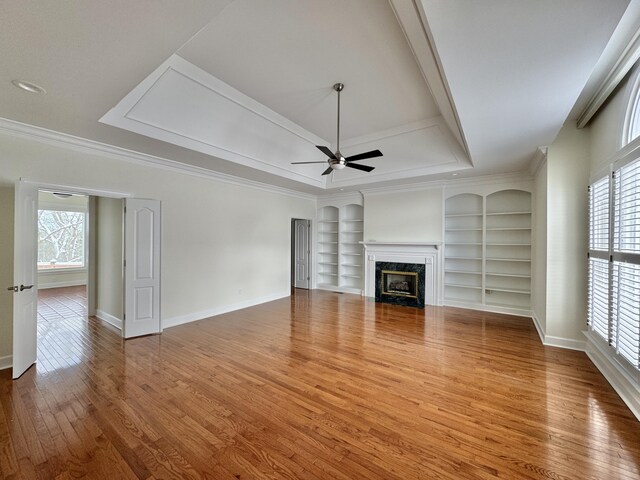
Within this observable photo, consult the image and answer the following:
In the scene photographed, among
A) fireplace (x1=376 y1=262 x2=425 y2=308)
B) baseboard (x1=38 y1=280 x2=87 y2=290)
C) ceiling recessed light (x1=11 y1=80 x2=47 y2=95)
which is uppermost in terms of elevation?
ceiling recessed light (x1=11 y1=80 x2=47 y2=95)

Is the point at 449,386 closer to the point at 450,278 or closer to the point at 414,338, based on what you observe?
the point at 414,338

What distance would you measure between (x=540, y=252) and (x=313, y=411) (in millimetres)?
4522

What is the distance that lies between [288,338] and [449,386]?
2.33 metres

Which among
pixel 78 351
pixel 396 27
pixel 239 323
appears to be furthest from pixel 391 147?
pixel 78 351

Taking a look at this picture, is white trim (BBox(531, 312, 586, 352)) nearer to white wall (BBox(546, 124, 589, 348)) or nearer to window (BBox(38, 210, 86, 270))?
white wall (BBox(546, 124, 589, 348))

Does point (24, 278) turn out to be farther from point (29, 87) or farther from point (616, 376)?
point (616, 376)

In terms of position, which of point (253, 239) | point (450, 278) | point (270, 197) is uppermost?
point (270, 197)

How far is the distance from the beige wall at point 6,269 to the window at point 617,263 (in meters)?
6.74

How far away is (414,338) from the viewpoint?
4316 millimetres

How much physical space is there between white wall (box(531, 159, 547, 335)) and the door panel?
6870mm

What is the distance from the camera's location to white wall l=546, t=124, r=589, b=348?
3.84m

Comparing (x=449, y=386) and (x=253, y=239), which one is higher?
(x=253, y=239)

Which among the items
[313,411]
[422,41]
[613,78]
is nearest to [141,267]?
[313,411]

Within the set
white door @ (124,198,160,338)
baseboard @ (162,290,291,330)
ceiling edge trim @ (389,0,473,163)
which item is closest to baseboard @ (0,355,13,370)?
white door @ (124,198,160,338)
